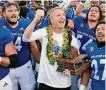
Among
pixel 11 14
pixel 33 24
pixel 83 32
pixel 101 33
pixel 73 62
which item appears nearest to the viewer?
pixel 73 62

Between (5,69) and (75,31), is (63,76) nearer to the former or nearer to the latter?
(5,69)

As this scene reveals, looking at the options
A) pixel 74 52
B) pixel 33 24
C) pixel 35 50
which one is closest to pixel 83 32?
pixel 35 50

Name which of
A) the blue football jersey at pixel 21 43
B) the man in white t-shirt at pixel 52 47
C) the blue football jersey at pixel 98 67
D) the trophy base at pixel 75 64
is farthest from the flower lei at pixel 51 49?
the blue football jersey at pixel 21 43

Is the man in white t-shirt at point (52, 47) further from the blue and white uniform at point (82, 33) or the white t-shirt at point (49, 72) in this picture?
the blue and white uniform at point (82, 33)

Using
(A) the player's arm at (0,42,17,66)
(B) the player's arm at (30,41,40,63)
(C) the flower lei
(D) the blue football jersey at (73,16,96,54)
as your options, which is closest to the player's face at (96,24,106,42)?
(C) the flower lei

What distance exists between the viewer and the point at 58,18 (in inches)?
120

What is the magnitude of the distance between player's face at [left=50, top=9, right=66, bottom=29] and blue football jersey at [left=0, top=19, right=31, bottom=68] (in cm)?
67

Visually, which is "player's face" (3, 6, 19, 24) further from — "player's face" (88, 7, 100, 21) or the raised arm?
"player's face" (88, 7, 100, 21)

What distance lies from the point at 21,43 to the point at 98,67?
1.18 metres

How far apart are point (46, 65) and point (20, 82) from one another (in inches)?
32.8

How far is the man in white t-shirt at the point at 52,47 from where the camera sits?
3.02m

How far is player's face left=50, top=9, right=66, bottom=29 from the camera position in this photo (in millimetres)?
3031

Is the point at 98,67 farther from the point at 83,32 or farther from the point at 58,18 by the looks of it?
the point at 83,32

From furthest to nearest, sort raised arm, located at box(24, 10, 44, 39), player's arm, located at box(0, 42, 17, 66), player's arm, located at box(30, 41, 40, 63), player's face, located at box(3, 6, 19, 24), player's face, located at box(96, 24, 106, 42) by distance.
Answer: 1. player's arm, located at box(30, 41, 40, 63)
2. player's face, located at box(3, 6, 19, 24)
3. raised arm, located at box(24, 10, 44, 39)
4. player's face, located at box(96, 24, 106, 42)
5. player's arm, located at box(0, 42, 17, 66)
